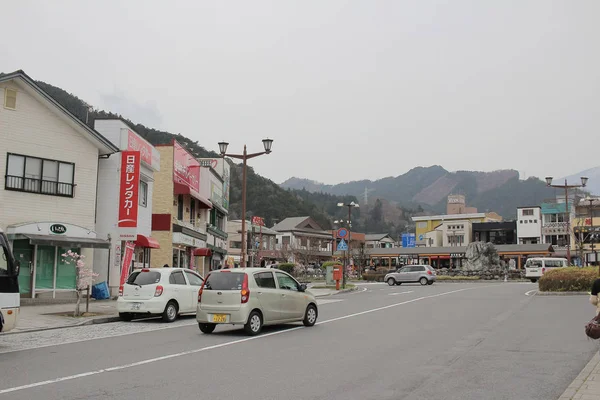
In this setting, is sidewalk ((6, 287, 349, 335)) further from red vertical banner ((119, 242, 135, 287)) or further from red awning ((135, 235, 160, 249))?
red awning ((135, 235, 160, 249))

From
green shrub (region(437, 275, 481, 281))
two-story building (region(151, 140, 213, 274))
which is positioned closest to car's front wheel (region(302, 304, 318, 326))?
two-story building (region(151, 140, 213, 274))

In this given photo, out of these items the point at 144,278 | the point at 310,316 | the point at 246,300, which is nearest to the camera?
the point at 246,300

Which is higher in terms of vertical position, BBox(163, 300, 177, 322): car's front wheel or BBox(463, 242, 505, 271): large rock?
BBox(463, 242, 505, 271): large rock

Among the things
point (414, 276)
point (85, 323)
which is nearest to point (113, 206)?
point (85, 323)

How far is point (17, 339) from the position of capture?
14.1m

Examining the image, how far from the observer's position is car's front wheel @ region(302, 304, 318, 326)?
1619 cm

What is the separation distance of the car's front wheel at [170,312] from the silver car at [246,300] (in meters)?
3.47

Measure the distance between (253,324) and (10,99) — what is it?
1588 cm

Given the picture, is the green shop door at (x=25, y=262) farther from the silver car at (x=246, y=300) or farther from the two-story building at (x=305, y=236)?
the two-story building at (x=305, y=236)

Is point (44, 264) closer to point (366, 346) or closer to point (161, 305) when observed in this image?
point (161, 305)

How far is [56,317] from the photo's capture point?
18734 mm

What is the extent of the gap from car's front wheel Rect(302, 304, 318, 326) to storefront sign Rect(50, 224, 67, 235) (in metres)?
12.9

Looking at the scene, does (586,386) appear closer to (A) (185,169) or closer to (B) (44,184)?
(B) (44,184)

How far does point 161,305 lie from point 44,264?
9.16 metres
